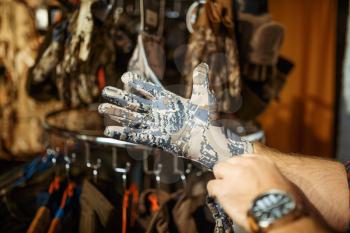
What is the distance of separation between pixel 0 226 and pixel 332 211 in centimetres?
77

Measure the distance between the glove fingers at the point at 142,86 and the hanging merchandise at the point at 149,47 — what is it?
0.20 m

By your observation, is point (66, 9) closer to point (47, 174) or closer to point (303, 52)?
point (47, 174)

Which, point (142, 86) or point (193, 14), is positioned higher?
point (193, 14)

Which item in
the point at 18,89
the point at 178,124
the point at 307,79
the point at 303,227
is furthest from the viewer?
the point at 307,79

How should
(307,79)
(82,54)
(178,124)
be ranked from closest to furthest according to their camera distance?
(178,124) → (82,54) → (307,79)

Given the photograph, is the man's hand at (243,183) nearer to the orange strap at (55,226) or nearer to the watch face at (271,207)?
the watch face at (271,207)

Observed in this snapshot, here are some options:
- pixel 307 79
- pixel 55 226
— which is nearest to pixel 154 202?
pixel 55 226

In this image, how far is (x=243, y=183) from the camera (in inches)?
16.5

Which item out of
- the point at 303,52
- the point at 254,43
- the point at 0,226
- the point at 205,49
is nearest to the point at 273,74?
the point at 254,43

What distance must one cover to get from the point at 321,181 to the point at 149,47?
52cm

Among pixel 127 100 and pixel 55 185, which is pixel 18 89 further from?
pixel 127 100

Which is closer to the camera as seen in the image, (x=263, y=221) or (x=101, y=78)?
(x=263, y=221)

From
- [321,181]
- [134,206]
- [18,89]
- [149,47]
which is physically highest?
[149,47]

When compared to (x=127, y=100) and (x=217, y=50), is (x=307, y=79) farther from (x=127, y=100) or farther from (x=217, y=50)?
(x=127, y=100)
